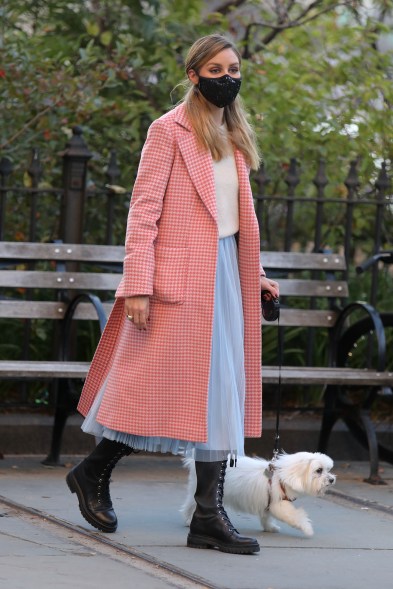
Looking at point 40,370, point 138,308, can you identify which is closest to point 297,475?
point 138,308

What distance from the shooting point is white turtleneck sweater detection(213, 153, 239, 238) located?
15.8 feet

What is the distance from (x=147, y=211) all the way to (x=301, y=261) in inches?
96.2

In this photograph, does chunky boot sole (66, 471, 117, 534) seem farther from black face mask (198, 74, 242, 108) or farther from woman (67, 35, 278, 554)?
black face mask (198, 74, 242, 108)

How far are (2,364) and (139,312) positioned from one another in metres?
1.66

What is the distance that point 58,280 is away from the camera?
21.7ft

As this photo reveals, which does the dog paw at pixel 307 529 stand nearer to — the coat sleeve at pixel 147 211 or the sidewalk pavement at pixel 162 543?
the sidewalk pavement at pixel 162 543

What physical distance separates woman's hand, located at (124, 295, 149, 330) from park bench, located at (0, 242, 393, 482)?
4.69 ft

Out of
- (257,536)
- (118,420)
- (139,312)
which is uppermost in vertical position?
(139,312)

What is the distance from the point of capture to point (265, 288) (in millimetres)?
→ 5004

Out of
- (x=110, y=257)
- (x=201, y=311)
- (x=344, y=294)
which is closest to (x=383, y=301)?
(x=344, y=294)

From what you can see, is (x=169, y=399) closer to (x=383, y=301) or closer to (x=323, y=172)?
(x=323, y=172)

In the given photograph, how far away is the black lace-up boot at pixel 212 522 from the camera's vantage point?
185 inches

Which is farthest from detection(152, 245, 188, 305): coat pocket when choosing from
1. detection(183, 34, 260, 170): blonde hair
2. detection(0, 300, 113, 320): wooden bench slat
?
detection(0, 300, 113, 320): wooden bench slat

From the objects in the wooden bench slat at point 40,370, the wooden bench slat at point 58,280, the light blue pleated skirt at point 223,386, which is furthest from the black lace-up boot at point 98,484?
the wooden bench slat at point 58,280
